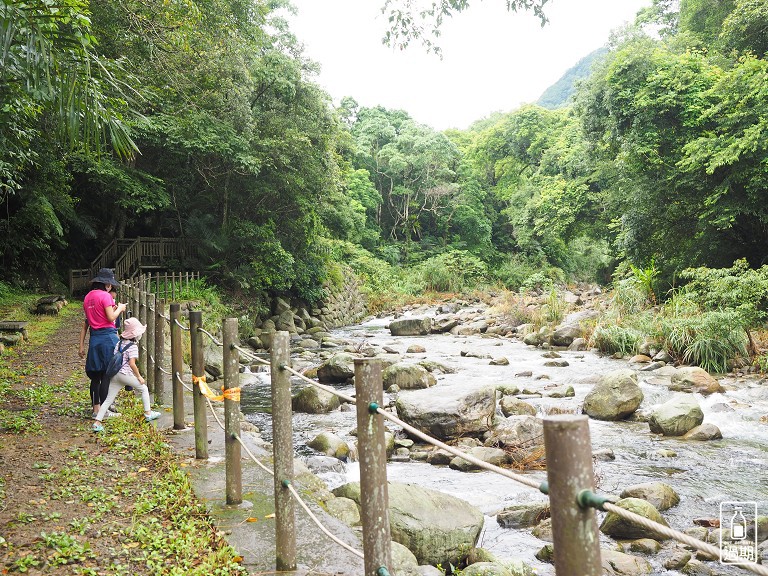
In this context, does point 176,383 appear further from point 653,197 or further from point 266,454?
point 653,197

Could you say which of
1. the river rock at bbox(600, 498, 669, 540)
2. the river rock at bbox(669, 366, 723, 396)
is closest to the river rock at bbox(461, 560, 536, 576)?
the river rock at bbox(600, 498, 669, 540)

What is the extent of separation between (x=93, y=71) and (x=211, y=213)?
1603 cm

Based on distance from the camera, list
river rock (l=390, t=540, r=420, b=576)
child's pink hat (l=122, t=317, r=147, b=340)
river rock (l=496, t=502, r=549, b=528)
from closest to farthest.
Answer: river rock (l=390, t=540, r=420, b=576) < river rock (l=496, t=502, r=549, b=528) < child's pink hat (l=122, t=317, r=147, b=340)

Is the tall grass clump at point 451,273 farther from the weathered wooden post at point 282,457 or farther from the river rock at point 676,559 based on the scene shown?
the weathered wooden post at point 282,457

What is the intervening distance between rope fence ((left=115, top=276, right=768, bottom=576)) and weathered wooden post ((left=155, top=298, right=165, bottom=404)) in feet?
7.20

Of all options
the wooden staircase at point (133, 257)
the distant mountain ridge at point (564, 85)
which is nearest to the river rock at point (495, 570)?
the wooden staircase at point (133, 257)

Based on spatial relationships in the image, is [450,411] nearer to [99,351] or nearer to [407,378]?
[407,378]

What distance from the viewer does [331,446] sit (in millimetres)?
7719

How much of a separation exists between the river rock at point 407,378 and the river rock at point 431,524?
22.6 ft

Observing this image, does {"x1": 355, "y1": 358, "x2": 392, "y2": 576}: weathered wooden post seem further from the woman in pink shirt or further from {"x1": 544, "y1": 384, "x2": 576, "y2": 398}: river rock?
{"x1": 544, "y1": 384, "x2": 576, "y2": 398}: river rock

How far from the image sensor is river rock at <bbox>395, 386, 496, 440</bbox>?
8.47 metres

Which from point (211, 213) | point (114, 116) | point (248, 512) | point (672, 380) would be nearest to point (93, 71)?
point (114, 116)

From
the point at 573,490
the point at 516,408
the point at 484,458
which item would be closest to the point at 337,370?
the point at 516,408

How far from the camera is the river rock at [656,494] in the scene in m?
5.89
